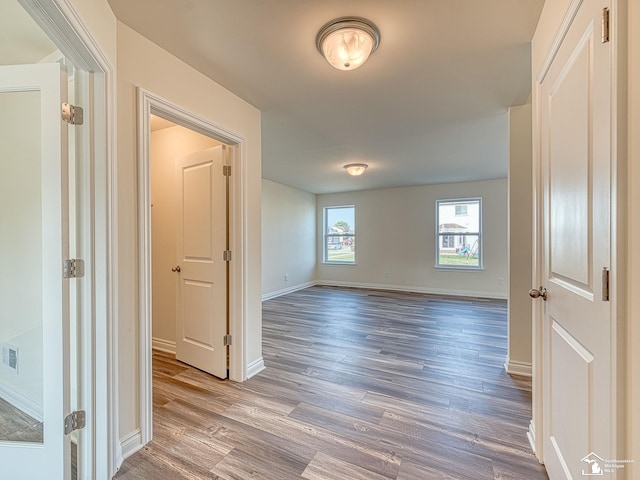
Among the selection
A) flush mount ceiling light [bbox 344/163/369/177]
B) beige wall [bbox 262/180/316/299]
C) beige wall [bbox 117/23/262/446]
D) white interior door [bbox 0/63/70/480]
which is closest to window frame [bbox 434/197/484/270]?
flush mount ceiling light [bbox 344/163/369/177]

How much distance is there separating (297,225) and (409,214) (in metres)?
2.68

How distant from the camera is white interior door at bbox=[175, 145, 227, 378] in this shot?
7.91ft

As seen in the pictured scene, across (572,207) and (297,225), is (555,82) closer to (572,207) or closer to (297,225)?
(572,207)

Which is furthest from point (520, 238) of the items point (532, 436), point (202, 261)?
point (202, 261)

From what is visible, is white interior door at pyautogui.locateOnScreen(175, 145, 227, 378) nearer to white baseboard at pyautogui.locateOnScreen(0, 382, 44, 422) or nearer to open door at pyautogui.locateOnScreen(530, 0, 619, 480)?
white baseboard at pyautogui.locateOnScreen(0, 382, 44, 422)

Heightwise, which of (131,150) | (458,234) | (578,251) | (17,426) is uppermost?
(131,150)

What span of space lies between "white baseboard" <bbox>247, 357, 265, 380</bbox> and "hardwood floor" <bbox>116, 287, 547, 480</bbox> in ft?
0.20

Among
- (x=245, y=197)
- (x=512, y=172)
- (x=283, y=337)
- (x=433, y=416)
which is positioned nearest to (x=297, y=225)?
(x=283, y=337)

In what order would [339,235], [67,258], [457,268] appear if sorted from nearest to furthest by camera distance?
1. [67,258]
2. [457,268]
3. [339,235]

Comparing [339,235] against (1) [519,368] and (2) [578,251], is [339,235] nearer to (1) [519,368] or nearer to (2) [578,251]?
(1) [519,368]

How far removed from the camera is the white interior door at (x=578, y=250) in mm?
813

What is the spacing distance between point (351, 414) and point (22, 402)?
1.91m

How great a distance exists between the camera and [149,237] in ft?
5.43

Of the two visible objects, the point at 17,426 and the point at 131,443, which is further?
the point at 131,443
